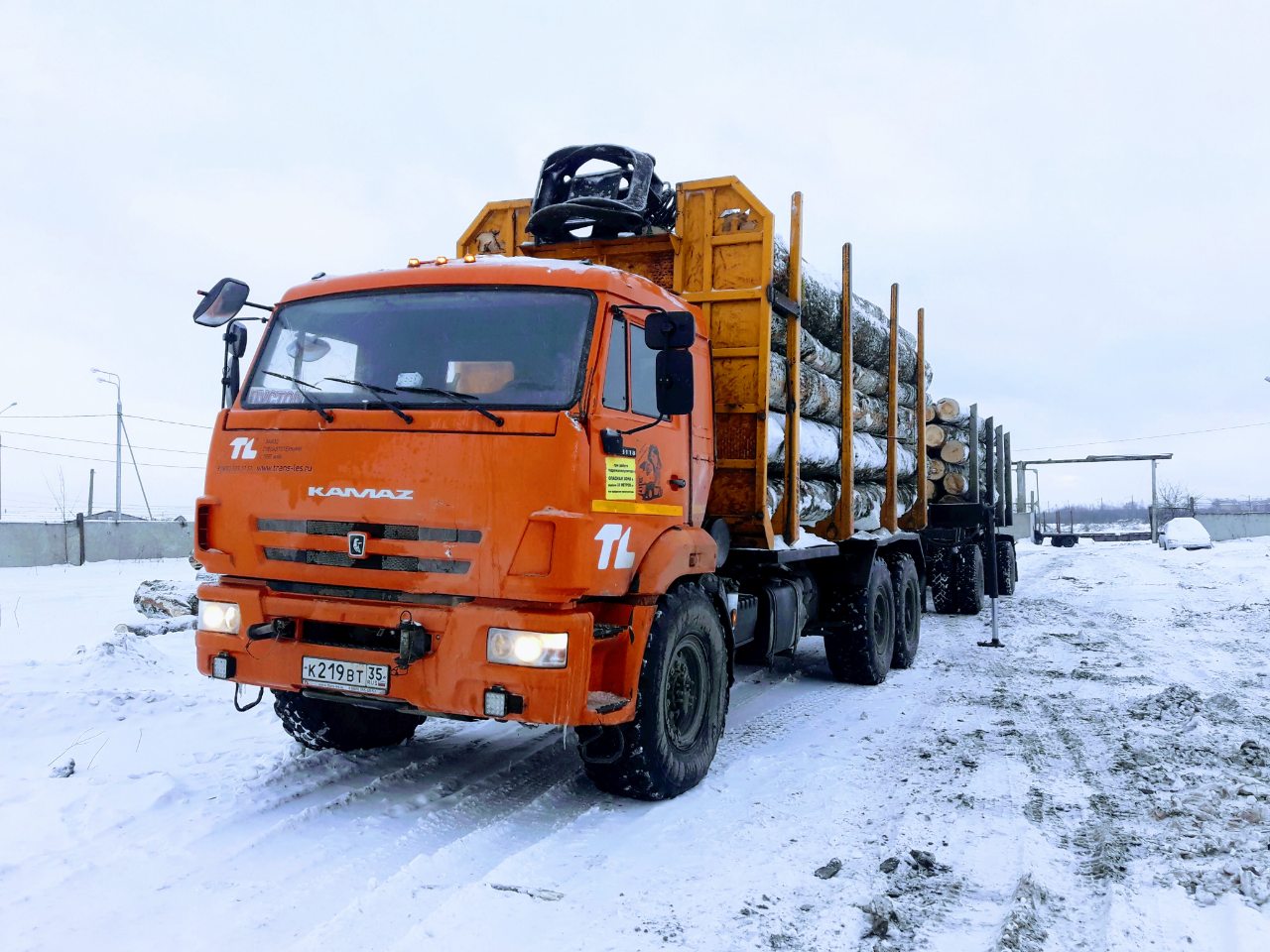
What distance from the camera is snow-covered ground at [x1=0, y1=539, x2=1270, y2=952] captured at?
124 inches

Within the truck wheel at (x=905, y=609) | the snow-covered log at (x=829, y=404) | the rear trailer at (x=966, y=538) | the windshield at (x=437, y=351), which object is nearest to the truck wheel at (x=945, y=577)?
the rear trailer at (x=966, y=538)

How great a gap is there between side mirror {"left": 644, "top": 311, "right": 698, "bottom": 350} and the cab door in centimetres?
21

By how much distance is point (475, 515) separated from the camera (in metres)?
3.92

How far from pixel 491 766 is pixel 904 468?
6731 millimetres

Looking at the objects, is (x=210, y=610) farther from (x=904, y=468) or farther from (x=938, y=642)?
(x=938, y=642)

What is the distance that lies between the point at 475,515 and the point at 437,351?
3.17ft

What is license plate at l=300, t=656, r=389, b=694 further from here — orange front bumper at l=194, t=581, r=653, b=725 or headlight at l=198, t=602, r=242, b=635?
headlight at l=198, t=602, r=242, b=635

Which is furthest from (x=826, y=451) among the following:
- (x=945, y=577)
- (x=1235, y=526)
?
(x=1235, y=526)

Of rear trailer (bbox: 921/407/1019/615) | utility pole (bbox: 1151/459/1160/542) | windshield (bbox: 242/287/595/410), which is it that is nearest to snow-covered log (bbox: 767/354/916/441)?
windshield (bbox: 242/287/595/410)

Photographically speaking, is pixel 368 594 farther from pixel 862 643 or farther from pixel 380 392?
pixel 862 643

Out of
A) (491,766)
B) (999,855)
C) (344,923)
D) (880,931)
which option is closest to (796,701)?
(491,766)

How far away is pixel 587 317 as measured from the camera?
14.4 feet

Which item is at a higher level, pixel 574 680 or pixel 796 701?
pixel 574 680

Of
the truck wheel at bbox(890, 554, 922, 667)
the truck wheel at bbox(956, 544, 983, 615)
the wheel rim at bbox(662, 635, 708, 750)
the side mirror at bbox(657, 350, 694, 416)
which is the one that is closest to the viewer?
the side mirror at bbox(657, 350, 694, 416)
